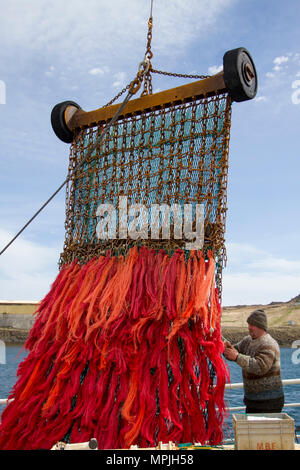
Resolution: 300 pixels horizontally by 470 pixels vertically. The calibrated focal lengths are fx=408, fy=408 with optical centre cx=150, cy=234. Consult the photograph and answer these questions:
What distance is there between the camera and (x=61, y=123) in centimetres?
275

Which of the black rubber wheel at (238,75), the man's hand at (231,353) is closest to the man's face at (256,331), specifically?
the man's hand at (231,353)

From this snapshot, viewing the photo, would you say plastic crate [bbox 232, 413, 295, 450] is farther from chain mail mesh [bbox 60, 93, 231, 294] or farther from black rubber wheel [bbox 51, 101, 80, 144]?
black rubber wheel [bbox 51, 101, 80, 144]

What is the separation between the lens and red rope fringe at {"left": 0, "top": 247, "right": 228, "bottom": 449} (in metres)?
1.89

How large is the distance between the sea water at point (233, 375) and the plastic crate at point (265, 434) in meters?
0.51

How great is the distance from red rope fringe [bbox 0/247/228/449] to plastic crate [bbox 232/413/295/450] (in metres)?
0.39

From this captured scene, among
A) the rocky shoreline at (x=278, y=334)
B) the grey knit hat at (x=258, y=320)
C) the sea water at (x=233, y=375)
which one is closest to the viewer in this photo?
the grey knit hat at (x=258, y=320)

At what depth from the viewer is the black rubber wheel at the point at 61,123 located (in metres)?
2.75

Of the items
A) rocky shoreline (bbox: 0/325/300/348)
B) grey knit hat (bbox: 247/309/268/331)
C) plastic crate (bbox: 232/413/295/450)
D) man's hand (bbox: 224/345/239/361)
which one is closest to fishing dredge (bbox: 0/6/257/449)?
man's hand (bbox: 224/345/239/361)

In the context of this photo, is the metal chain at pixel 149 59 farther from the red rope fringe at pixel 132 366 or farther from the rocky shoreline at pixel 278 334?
the rocky shoreline at pixel 278 334

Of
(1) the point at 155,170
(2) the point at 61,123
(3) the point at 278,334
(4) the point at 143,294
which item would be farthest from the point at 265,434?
(3) the point at 278,334

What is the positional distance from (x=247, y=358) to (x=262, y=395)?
8.5 inches

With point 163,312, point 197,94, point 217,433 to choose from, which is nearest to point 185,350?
point 163,312

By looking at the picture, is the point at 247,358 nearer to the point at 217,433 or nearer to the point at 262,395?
the point at 262,395
